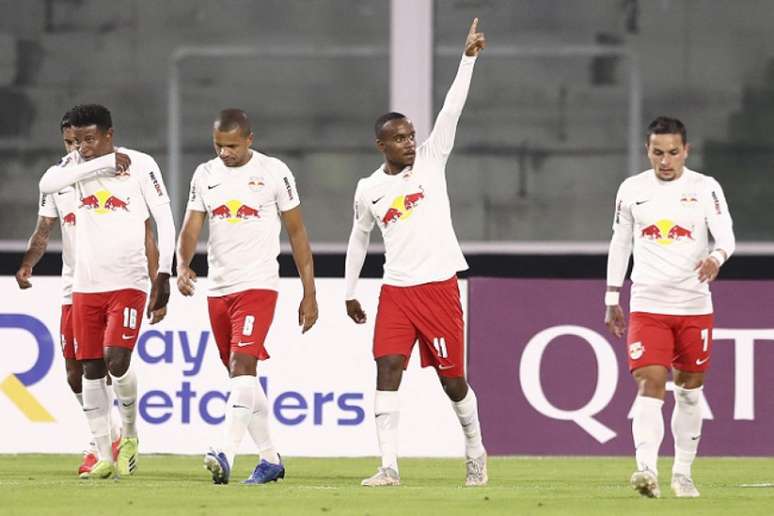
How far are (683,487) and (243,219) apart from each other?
2676 mm

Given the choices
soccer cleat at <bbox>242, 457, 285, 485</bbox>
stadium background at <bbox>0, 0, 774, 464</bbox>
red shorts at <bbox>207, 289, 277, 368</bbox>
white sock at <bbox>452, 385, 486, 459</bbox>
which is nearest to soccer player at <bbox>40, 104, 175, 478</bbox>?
red shorts at <bbox>207, 289, 277, 368</bbox>

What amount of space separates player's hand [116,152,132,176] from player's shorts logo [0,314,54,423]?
2718 millimetres

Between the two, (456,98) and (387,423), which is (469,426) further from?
(456,98)

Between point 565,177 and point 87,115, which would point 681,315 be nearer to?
point 87,115

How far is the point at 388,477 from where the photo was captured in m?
9.91

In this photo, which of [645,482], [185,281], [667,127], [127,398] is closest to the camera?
[645,482]

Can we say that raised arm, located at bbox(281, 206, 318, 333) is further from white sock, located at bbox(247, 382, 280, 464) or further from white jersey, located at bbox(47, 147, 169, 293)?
white jersey, located at bbox(47, 147, 169, 293)

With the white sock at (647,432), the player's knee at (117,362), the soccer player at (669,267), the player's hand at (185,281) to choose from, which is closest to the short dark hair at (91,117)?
the player's hand at (185,281)

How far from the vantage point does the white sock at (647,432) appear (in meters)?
8.98

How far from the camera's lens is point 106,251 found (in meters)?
10.5

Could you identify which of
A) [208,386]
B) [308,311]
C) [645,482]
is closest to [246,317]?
[308,311]

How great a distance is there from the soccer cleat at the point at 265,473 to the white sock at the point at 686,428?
2219 mm

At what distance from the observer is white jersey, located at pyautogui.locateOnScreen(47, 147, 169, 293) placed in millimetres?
10438

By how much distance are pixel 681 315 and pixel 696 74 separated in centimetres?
860
